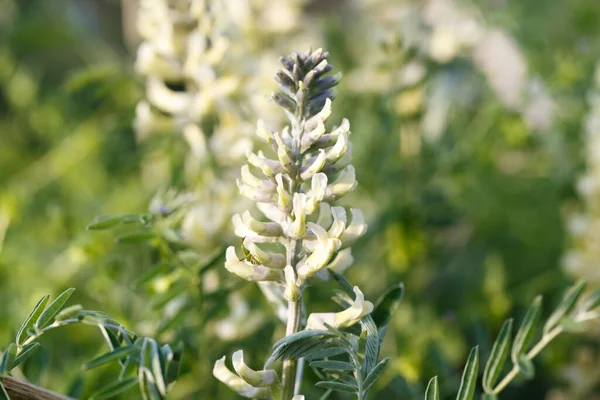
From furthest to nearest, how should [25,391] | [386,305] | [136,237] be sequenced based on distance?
[136,237]
[386,305]
[25,391]

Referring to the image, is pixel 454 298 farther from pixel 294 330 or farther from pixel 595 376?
pixel 294 330

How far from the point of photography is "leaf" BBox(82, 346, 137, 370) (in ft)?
1.82

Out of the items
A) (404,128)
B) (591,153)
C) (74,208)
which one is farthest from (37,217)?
(591,153)

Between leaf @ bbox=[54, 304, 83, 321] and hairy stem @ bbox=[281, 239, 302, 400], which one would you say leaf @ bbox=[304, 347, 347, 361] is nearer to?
hairy stem @ bbox=[281, 239, 302, 400]

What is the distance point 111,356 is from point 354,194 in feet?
3.22

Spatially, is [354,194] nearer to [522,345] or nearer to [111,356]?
[522,345]

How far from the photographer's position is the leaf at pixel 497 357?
2.23 feet

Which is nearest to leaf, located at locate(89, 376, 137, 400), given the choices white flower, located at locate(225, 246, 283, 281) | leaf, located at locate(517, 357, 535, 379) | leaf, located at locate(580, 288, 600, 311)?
white flower, located at locate(225, 246, 283, 281)

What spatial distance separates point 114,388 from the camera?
1.95 feet

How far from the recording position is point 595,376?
1181 mm

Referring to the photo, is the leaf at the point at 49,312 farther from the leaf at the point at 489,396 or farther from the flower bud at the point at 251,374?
the leaf at the point at 489,396

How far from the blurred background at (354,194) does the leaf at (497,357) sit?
0.13 m

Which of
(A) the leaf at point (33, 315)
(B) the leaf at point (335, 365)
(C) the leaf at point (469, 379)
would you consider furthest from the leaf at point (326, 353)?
(A) the leaf at point (33, 315)

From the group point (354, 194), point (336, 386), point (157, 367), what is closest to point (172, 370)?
point (157, 367)
